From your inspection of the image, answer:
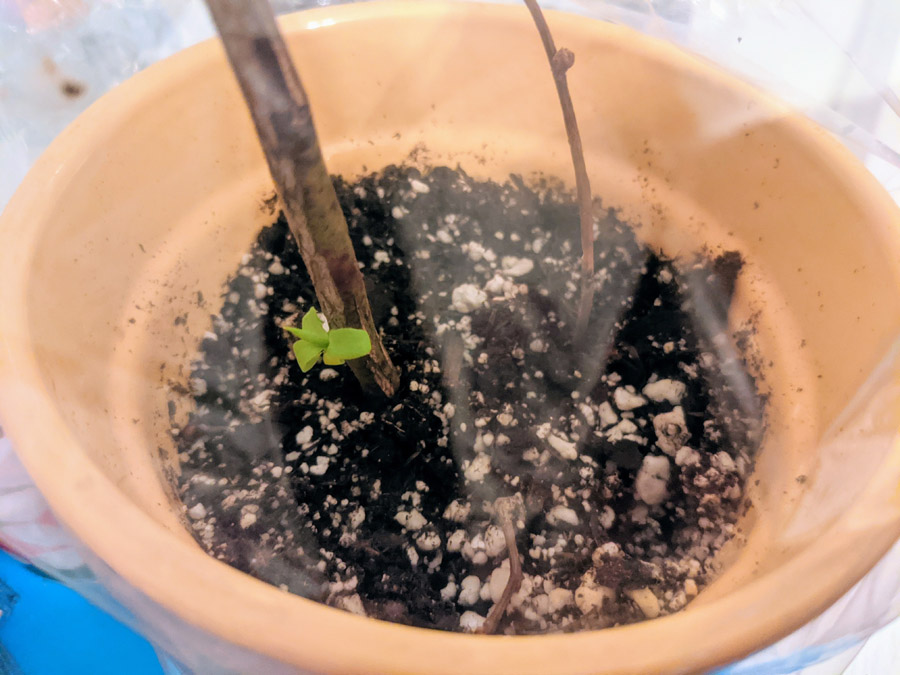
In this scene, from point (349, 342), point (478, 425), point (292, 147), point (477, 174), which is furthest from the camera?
point (477, 174)

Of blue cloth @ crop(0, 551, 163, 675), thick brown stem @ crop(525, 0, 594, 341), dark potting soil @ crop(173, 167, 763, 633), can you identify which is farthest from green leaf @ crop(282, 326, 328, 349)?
blue cloth @ crop(0, 551, 163, 675)

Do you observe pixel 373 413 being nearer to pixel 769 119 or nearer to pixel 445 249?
pixel 445 249

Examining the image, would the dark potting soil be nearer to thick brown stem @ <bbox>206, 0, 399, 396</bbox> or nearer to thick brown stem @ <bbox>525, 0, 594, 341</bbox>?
thick brown stem @ <bbox>525, 0, 594, 341</bbox>

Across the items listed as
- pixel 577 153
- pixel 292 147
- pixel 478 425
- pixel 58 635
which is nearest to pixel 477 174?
pixel 577 153

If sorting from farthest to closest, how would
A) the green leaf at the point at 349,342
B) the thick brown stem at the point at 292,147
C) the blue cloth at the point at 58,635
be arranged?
the blue cloth at the point at 58,635 < the green leaf at the point at 349,342 < the thick brown stem at the point at 292,147

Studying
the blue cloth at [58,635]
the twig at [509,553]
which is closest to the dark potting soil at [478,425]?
the twig at [509,553]

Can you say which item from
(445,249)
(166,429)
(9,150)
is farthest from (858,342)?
(9,150)

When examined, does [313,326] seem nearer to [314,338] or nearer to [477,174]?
[314,338]

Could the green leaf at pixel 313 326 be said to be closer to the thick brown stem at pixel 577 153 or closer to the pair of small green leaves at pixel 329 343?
the pair of small green leaves at pixel 329 343
